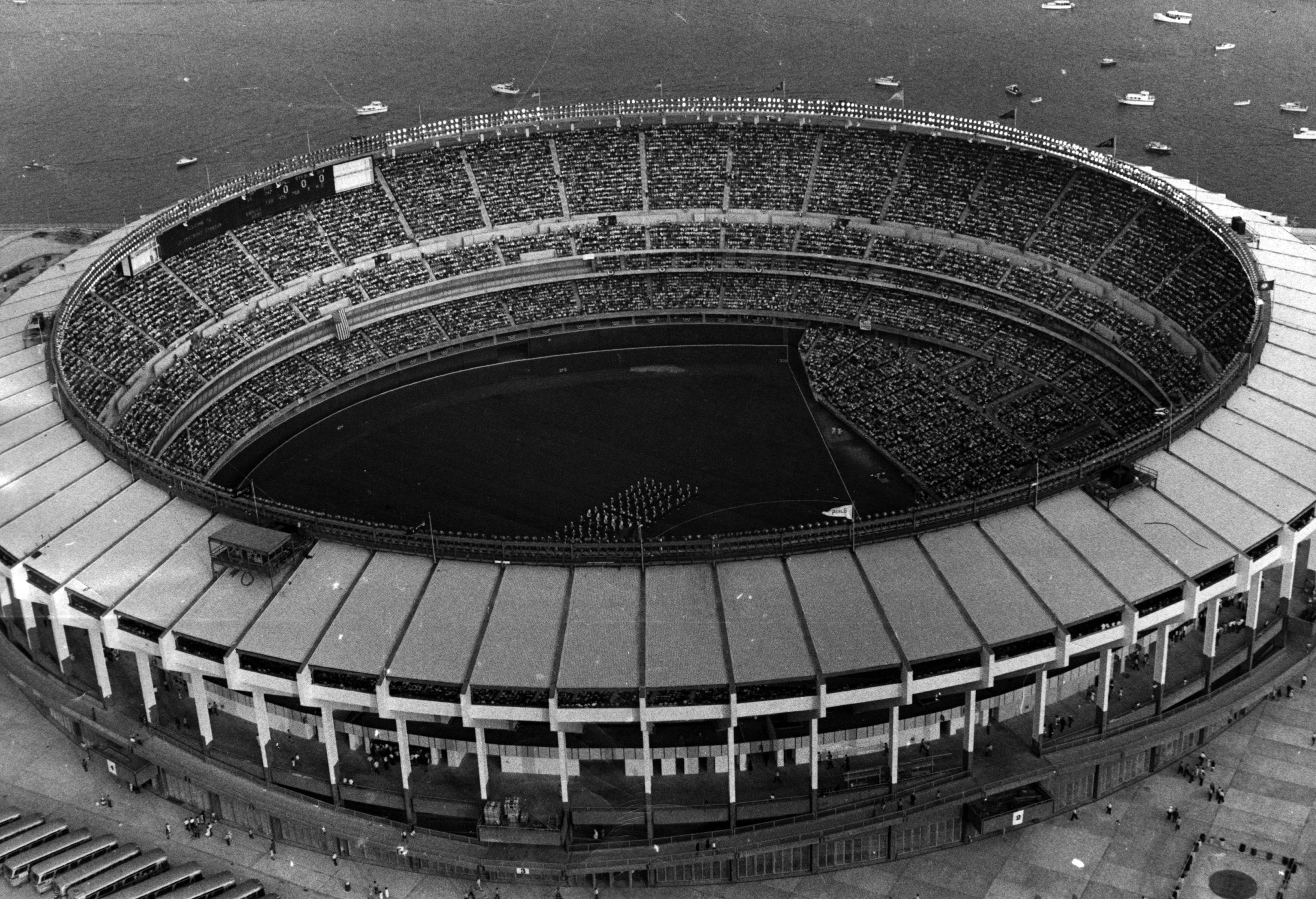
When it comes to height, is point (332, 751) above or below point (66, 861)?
above

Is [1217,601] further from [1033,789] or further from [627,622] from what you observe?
[627,622]

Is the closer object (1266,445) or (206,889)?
(206,889)

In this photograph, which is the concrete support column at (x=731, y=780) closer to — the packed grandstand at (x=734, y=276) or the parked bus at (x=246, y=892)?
the parked bus at (x=246, y=892)

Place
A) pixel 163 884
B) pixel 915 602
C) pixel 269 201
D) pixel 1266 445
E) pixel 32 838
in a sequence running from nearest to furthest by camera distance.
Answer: pixel 163 884 < pixel 915 602 < pixel 32 838 < pixel 1266 445 < pixel 269 201

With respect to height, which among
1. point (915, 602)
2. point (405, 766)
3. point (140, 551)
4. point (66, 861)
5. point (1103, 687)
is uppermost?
point (140, 551)

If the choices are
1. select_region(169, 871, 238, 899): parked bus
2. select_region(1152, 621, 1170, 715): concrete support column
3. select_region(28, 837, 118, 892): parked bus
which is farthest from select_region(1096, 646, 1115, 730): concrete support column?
select_region(28, 837, 118, 892): parked bus

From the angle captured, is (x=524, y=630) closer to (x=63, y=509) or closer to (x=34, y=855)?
(x=34, y=855)

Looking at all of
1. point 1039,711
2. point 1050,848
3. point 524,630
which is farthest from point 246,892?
point 1039,711

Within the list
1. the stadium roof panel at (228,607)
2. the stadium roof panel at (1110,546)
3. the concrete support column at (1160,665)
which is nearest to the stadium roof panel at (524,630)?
the stadium roof panel at (228,607)
